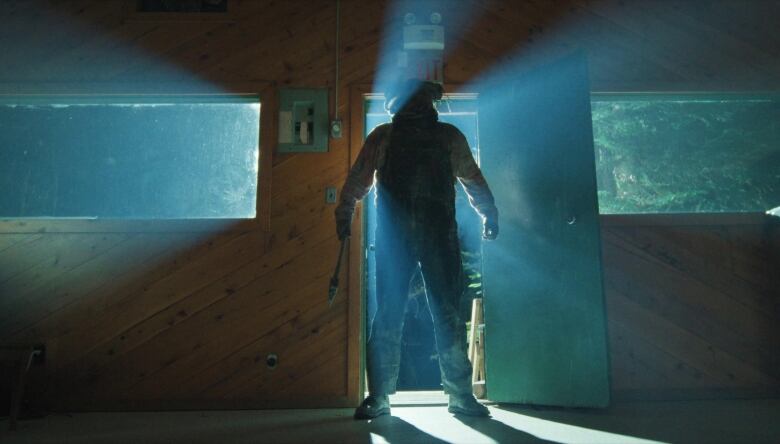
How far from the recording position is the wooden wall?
10.0ft

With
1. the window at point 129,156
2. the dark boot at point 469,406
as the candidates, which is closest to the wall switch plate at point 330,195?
the window at point 129,156

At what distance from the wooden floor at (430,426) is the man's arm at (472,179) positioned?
1.05 meters

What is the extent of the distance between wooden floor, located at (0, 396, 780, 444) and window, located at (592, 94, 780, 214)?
142 centimetres

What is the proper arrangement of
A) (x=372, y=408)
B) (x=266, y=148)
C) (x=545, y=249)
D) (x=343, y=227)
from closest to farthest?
(x=372, y=408)
(x=343, y=227)
(x=545, y=249)
(x=266, y=148)

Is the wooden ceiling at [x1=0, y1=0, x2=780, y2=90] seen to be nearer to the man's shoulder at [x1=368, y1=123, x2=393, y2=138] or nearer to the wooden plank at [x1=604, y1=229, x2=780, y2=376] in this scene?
the man's shoulder at [x1=368, y1=123, x2=393, y2=138]

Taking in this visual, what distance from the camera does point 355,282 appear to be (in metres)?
3.13

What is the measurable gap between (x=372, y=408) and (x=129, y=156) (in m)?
2.58

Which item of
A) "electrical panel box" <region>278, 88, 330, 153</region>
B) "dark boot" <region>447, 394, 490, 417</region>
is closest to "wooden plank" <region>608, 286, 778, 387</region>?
"dark boot" <region>447, 394, 490, 417</region>

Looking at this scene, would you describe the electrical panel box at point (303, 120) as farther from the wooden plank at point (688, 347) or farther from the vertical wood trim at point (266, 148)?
the wooden plank at point (688, 347)

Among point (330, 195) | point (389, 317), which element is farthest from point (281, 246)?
point (389, 317)

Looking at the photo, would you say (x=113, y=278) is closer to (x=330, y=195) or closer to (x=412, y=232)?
(x=330, y=195)

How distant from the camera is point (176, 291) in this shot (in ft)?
10.3

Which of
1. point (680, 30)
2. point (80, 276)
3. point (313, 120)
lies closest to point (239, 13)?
point (313, 120)

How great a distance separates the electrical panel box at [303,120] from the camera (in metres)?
3.30
